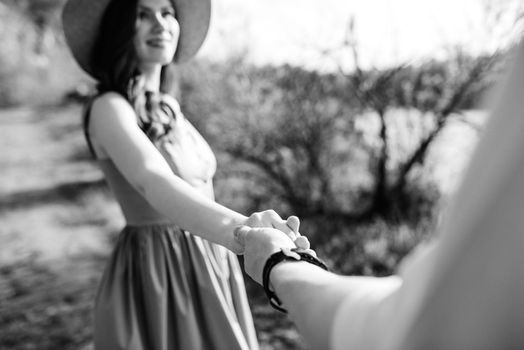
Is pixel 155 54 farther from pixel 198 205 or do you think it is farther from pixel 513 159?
pixel 513 159

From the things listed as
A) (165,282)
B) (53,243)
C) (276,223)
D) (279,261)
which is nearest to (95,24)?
(165,282)

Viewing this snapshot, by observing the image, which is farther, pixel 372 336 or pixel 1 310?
pixel 1 310

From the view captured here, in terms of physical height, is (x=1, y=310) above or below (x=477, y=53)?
below

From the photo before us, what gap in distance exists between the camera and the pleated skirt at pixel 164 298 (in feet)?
5.94

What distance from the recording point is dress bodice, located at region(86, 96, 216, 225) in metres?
1.85

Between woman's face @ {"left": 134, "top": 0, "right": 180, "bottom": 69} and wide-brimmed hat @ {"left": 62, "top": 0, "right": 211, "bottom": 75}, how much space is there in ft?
0.42

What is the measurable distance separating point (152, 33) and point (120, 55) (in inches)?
5.1

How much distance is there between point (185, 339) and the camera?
181 cm

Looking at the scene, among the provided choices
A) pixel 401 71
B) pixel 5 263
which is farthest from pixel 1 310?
pixel 401 71

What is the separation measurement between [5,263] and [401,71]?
4205 millimetres

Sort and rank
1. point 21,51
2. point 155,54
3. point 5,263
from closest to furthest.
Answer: point 155,54, point 5,263, point 21,51

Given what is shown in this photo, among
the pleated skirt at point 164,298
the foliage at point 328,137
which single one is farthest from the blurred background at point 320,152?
the pleated skirt at point 164,298

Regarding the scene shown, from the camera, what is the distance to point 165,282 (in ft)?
6.07

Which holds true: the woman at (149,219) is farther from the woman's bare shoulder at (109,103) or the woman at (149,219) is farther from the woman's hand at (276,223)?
the woman's hand at (276,223)
